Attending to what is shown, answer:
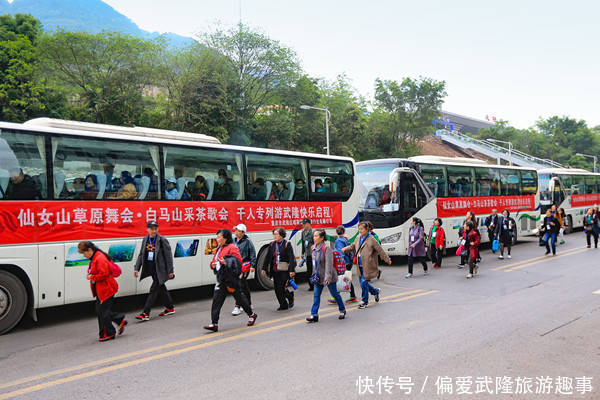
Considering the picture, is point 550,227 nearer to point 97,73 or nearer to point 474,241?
point 474,241

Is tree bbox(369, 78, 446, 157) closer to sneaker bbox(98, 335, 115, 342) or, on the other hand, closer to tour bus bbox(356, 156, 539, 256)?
tour bus bbox(356, 156, 539, 256)

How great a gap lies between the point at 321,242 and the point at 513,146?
242 ft

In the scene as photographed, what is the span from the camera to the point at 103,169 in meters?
8.28

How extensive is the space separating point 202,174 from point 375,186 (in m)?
7.03

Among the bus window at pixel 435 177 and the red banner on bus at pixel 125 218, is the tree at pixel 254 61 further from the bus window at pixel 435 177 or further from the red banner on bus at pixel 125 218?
the red banner on bus at pixel 125 218

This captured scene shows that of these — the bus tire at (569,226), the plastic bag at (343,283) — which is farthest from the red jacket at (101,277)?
the bus tire at (569,226)

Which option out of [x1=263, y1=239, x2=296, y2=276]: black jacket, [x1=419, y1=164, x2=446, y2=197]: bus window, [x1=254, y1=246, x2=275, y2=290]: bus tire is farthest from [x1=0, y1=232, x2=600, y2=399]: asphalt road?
[x1=419, y1=164, x2=446, y2=197]: bus window

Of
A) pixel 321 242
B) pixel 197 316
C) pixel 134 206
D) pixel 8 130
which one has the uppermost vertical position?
pixel 8 130

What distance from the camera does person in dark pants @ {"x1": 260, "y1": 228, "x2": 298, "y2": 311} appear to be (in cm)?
855

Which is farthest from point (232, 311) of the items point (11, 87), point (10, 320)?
point (11, 87)

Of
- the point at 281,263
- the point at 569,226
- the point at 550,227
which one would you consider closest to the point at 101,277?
the point at 281,263

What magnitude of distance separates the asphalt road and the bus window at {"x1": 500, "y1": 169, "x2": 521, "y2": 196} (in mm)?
10497

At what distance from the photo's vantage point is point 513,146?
241ft

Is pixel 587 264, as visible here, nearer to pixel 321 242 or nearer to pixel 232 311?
pixel 321 242
